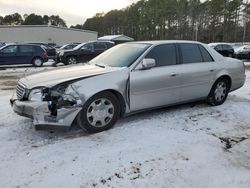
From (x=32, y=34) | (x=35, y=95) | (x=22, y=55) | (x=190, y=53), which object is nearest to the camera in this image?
(x=35, y=95)

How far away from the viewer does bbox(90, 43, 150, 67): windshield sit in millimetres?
5395

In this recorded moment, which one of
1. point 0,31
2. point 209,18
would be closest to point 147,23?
point 209,18

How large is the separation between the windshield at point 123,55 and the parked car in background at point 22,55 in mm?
12935

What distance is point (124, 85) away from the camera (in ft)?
16.5

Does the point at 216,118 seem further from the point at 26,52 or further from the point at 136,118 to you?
the point at 26,52

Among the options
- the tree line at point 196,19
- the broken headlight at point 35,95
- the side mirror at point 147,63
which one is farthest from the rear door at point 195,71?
the tree line at point 196,19

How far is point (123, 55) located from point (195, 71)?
1.54 m

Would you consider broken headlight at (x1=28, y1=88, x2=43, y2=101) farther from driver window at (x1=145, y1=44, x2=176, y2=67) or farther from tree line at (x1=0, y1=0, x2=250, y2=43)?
tree line at (x1=0, y1=0, x2=250, y2=43)

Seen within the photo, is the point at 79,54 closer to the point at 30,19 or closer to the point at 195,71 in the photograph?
the point at 195,71

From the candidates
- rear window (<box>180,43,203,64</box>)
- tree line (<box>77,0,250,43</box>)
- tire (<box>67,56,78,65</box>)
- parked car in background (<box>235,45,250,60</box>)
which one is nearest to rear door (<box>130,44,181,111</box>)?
rear window (<box>180,43,203,64</box>)

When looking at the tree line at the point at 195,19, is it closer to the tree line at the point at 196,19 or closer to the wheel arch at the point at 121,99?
the tree line at the point at 196,19

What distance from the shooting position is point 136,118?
5.64 meters

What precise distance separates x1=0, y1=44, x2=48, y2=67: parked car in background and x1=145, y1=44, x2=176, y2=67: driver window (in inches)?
546

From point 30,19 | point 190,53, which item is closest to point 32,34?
point 30,19
